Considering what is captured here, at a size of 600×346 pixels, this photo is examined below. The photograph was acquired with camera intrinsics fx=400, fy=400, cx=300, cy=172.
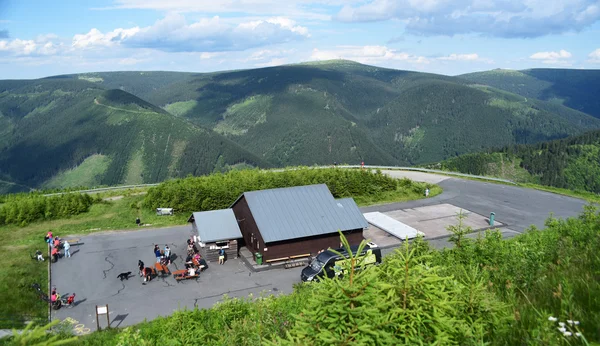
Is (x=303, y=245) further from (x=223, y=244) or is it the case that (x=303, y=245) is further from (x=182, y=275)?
(x=182, y=275)

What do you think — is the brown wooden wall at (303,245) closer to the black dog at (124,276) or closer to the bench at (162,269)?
the bench at (162,269)

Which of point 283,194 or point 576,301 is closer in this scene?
point 576,301

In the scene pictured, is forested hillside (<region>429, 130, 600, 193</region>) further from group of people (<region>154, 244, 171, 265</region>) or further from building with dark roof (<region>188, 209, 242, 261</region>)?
group of people (<region>154, 244, 171, 265</region>)

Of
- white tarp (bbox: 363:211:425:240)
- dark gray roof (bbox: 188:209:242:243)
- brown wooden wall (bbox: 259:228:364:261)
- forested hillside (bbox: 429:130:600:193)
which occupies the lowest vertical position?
forested hillside (bbox: 429:130:600:193)

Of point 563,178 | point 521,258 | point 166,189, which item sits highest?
point 521,258

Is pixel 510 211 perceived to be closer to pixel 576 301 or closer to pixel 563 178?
pixel 576 301

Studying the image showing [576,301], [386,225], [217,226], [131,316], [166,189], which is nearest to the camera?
[576,301]

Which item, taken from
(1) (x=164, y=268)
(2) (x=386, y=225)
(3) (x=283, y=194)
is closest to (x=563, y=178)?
(2) (x=386, y=225)

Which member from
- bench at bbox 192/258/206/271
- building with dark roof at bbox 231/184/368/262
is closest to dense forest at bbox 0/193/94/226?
building with dark roof at bbox 231/184/368/262
